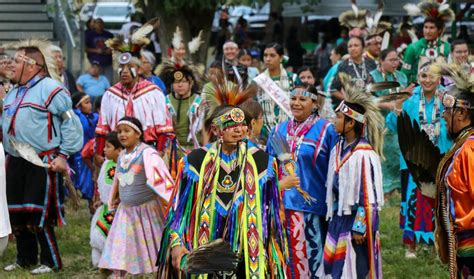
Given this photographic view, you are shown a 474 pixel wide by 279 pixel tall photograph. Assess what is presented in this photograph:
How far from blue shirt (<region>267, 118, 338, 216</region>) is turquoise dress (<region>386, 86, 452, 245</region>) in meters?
1.55

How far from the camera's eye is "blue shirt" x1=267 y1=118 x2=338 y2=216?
7074 millimetres

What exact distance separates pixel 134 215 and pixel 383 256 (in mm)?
2444

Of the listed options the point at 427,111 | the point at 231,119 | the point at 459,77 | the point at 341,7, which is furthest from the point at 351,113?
the point at 341,7

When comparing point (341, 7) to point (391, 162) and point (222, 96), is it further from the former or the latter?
point (222, 96)

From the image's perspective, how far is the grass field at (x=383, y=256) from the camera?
26.8 ft

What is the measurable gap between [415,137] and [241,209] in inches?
53.8

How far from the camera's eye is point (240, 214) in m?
5.34

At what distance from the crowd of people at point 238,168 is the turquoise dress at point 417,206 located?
13 millimetres

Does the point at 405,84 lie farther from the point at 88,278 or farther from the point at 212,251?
the point at 212,251

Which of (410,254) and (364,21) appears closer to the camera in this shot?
(410,254)

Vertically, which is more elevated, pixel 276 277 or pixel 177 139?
pixel 177 139

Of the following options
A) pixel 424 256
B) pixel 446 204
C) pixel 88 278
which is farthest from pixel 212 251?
pixel 424 256

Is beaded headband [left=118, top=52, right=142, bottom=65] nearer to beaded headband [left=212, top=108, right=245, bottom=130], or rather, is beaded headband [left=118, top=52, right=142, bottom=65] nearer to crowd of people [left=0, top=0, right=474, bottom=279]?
crowd of people [left=0, top=0, right=474, bottom=279]

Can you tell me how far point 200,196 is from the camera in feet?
17.7
